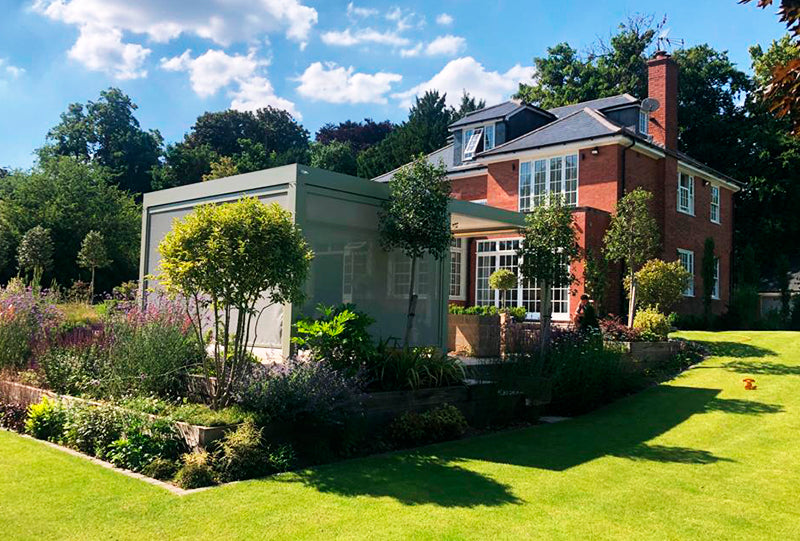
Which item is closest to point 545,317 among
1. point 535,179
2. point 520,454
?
point 520,454

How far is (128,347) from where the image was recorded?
7.70m

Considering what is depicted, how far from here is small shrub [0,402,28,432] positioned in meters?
7.86

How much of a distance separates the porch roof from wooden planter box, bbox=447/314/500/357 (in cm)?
205

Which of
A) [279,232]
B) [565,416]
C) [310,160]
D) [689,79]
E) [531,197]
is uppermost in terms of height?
[689,79]

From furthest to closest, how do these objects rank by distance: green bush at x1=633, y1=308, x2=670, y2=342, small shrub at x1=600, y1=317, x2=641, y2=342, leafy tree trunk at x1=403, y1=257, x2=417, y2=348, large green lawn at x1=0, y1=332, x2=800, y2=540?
1. green bush at x1=633, y1=308, x2=670, y2=342
2. small shrub at x1=600, y1=317, x2=641, y2=342
3. leafy tree trunk at x1=403, y1=257, x2=417, y2=348
4. large green lawn at x1=0, y1=332, x2=800, y2=540

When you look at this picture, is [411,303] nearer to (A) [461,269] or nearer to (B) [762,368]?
(B) [762,368]

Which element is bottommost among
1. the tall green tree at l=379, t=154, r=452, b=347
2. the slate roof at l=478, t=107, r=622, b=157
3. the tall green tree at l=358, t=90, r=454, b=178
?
the tall green tree at l=379, t=154, r=452, b=347

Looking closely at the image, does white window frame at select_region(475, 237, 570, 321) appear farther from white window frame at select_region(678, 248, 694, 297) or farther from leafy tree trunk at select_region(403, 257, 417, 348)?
leafy tree trunk at select_region(403, 257, 417, 348)

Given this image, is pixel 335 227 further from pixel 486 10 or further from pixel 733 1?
pixel 733 1

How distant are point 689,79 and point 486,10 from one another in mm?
29252

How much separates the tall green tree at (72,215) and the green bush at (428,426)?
26.0 meters

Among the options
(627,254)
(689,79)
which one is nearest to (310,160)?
(689,79)

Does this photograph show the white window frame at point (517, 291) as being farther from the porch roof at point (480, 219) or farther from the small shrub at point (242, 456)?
the small shrub at point (242, 456)

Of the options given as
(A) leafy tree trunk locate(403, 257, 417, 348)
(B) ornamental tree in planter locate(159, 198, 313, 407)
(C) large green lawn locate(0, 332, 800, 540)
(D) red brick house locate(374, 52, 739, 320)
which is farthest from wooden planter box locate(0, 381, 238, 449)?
(D) red brick house locate(374, 52, 739, 320)
